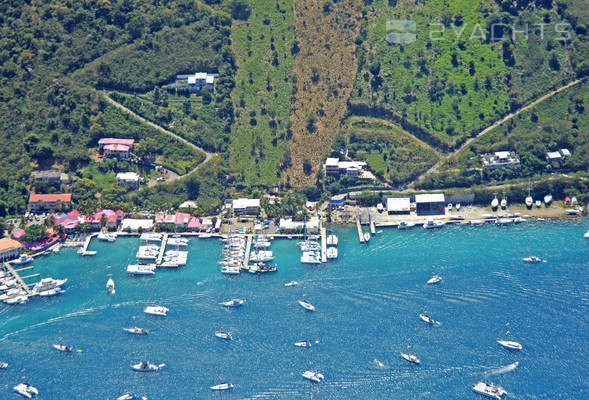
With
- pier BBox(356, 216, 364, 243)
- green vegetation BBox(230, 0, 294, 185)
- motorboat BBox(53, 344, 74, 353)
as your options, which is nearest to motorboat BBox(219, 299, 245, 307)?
motorboat BBox(53, 344, 74, 353)

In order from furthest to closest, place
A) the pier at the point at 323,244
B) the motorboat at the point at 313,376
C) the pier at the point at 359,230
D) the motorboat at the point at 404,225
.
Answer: the motorboat at the point at 404,225, the pier at the point at 359,230, the pier at the point at 323,244, the motorboat at the point at 313,376

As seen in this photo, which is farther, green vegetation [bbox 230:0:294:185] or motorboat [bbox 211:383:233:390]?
green vegetation [bbox 230:0:294:185]

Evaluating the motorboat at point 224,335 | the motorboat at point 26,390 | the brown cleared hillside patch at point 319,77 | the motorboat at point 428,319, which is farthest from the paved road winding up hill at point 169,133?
the motorboat at point 428,319

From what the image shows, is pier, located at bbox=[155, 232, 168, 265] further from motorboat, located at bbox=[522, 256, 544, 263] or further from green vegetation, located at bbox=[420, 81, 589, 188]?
motorboat, located at bbox=[522, 256, 544, 263]

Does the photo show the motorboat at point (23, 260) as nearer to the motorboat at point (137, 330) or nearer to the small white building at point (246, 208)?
the motorboat at point (137, 330)

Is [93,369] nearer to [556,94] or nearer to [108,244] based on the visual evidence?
[108,244]
